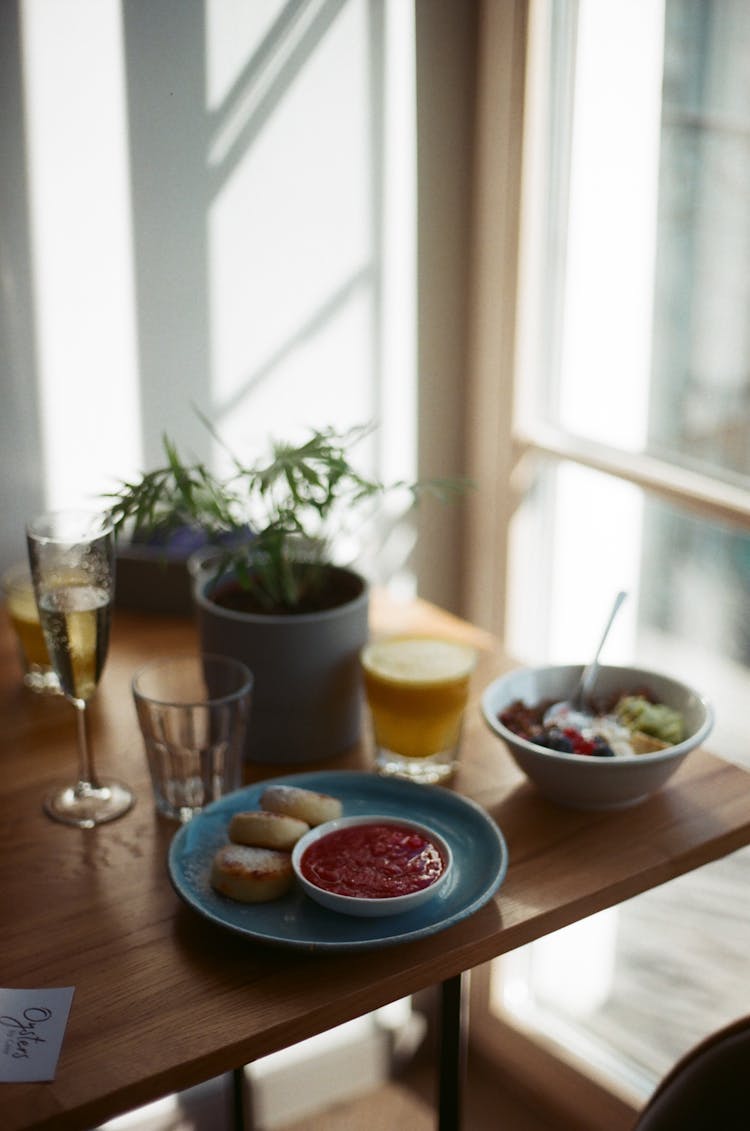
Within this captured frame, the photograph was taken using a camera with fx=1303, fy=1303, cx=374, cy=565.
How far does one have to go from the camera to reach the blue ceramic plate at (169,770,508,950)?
105 cm

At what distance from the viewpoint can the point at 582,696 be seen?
1396 millimetres

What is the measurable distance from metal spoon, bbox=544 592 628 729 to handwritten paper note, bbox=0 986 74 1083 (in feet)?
1.86

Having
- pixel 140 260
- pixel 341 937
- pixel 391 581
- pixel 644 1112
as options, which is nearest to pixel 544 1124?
pixel 391 581

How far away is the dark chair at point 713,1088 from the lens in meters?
1.00

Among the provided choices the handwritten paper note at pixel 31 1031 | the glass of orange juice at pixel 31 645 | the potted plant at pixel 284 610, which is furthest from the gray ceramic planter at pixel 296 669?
the handwritten paper note at pixel 31 1031

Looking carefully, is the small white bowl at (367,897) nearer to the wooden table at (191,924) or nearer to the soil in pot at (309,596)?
the wooden table at (191,924)

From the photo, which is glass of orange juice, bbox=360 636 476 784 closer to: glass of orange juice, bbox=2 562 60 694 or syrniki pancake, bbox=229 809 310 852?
syrniki pancake, bbox=229 809 310 852

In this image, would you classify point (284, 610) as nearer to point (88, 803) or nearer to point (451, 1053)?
point (88, 803)

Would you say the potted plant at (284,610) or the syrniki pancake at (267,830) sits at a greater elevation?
the potted plant at (284,610)

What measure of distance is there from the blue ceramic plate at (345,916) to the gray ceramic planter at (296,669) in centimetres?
8

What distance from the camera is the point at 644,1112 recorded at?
3.53 feet

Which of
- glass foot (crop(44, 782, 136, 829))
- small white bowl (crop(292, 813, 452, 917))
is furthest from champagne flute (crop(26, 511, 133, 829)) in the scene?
small white bowl (crop(292, 813, 452, 917))

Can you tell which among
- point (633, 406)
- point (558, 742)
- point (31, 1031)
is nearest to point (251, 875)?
point (31, 1031)

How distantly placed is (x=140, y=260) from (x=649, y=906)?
1.27m
